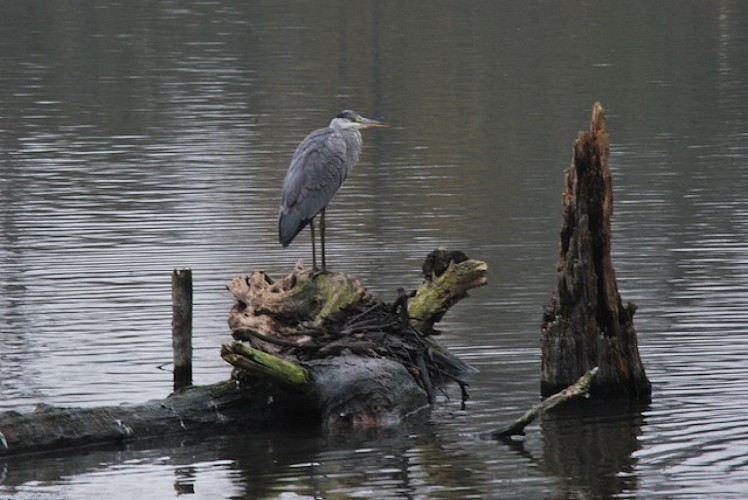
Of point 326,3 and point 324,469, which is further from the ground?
point 326,3

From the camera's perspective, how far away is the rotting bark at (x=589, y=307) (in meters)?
14.1

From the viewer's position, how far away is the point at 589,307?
14352 millimetres

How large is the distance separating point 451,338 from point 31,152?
17.9 metres

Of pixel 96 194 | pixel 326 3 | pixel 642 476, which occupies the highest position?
pixel 326 3

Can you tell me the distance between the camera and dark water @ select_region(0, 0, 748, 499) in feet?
42.8

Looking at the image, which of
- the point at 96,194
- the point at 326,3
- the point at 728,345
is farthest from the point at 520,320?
the point at 326,3

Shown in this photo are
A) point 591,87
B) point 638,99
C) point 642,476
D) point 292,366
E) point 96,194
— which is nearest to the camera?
point 642,476

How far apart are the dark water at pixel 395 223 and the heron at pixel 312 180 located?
158cm

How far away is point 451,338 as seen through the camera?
1741cm

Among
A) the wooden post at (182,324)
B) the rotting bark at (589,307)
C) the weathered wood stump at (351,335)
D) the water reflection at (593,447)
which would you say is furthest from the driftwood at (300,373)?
the water reflection at (593,447)

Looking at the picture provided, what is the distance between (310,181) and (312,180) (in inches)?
1.1

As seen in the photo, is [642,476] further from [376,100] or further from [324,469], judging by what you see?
[376,100]

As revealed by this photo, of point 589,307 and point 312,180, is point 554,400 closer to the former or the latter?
point 589,307

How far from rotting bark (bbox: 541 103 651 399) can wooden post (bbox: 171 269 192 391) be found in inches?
124
